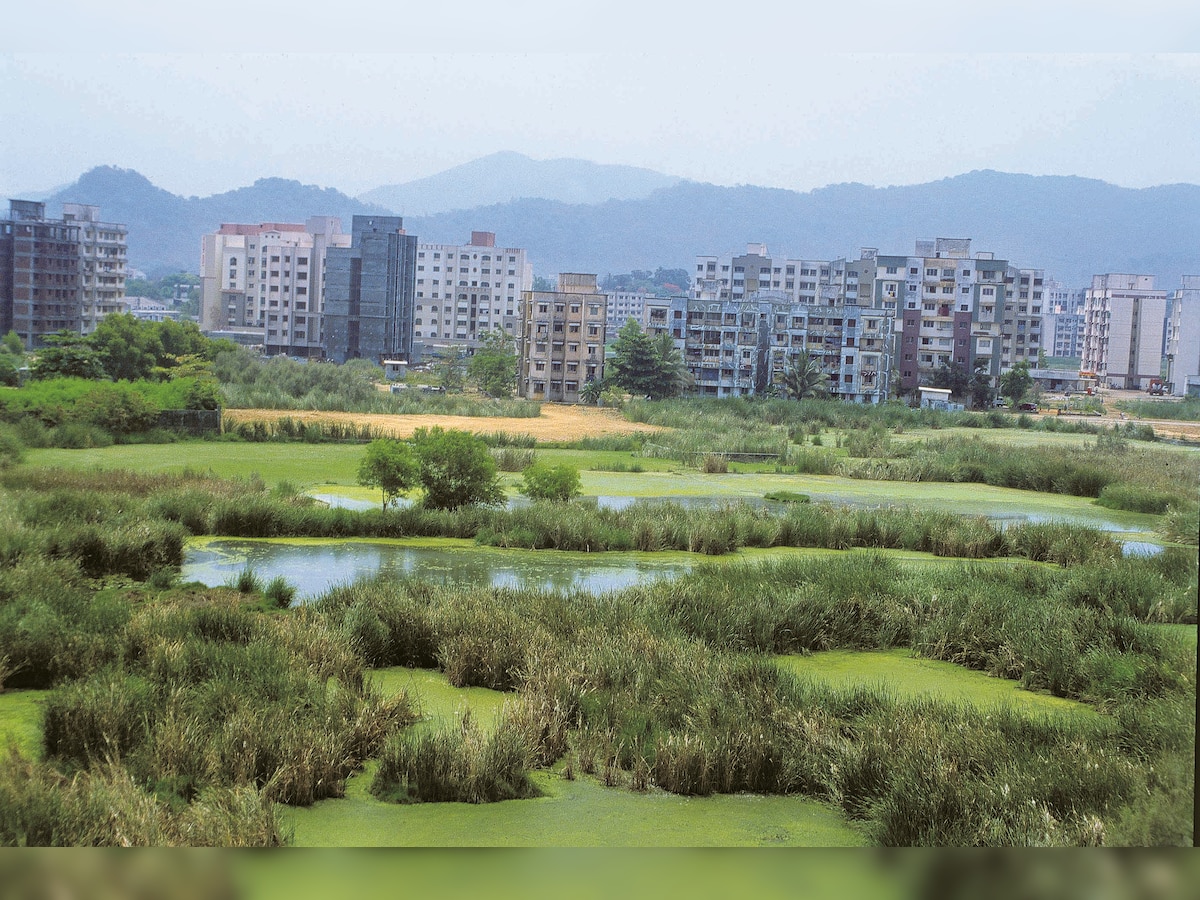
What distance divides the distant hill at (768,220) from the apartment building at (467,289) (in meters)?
0.10

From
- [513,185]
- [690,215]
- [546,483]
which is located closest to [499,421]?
[546,483]

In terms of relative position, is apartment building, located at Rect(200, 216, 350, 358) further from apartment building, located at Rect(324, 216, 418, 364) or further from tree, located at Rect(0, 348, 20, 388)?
tree, located at Rect(0, 348, 20, 388)

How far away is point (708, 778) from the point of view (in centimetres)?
451

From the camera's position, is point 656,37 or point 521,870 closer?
point 521,870

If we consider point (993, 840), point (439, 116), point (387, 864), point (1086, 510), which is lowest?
point (387, 864)

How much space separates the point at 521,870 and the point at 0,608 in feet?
9.55

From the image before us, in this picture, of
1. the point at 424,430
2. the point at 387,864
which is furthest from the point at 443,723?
the point at 424,430

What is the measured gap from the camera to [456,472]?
721cm

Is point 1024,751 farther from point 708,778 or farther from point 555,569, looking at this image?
point 555,569

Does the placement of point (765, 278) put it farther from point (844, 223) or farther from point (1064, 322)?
point (1064, 322)

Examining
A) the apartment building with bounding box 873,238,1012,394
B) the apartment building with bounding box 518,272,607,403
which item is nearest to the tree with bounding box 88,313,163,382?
the apartment building with bounding box 518,272,607,403

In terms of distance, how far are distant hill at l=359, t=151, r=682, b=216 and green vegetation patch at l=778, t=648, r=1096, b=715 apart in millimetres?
3027

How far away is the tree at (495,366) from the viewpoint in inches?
299

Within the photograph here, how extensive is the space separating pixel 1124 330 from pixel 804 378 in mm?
2063
